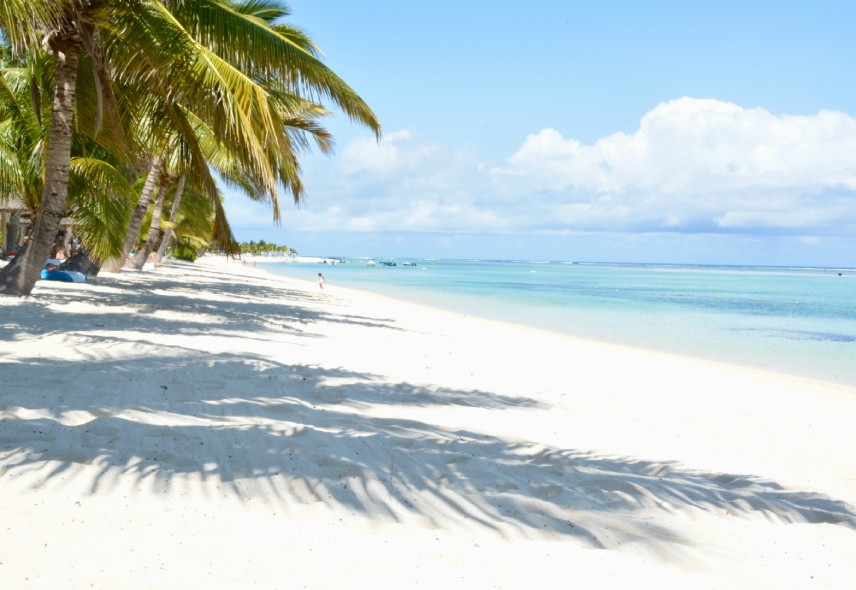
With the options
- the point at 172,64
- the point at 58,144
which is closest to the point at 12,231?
the point at 58,144

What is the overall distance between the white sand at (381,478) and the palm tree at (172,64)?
274 cm

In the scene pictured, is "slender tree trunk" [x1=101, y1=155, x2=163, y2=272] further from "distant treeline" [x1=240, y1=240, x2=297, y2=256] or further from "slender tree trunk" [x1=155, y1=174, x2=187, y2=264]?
"distant treeline" [x1=240, y1=240, x2=297, y2=256]

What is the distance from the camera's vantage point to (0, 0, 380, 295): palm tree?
8562 millimetres

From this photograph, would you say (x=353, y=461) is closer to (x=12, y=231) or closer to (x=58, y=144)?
(x=58, y=144)

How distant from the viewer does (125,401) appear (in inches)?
193

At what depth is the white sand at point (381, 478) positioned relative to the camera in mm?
2752

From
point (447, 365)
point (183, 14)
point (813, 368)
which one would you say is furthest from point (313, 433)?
point (813, 368)

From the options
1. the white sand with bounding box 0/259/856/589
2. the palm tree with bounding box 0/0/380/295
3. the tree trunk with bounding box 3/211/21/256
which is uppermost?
the palm tree with bounding box 0/0/380/295

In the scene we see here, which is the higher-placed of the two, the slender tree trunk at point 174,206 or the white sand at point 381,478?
the slender tree trunk at point 174,206

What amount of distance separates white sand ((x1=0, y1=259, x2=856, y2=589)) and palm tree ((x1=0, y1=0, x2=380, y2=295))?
8.97 ft

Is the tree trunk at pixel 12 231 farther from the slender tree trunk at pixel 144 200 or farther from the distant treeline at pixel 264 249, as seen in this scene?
the distant treeline at pixel 264 249

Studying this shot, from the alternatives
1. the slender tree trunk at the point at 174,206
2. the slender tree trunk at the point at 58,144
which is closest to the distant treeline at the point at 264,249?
the slender tree trunk at the point at 174,206

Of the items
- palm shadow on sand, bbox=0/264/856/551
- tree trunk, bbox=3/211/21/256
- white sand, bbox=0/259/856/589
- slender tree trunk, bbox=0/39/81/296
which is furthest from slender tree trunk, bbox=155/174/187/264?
palm shadow on sand, bbox=0/264/856/551

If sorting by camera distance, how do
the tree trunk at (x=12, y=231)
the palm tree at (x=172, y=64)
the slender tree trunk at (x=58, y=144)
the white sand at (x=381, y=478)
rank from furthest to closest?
the tree trunk at (x=12, y=231) < the slender tree trunk at (x=58, y=144) < the palm tree at (x=172, y=64) < the white sand at (x=381, y=478)
